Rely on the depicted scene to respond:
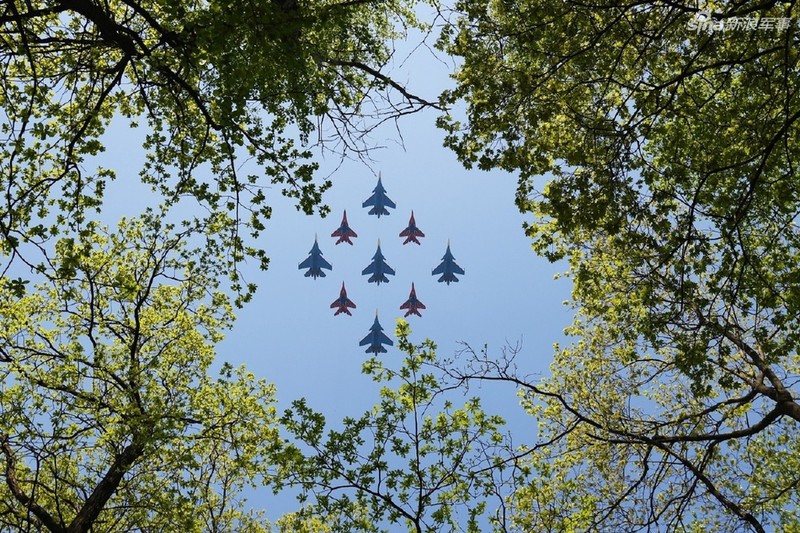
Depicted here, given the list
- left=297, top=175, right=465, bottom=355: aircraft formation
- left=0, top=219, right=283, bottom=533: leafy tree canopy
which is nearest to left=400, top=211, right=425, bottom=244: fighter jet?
left=297, top=175, right=465, bottom=355: aircraft formation

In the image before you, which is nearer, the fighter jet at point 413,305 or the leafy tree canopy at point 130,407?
the leafy tree canopy at point 130,407

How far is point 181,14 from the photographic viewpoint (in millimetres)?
7469

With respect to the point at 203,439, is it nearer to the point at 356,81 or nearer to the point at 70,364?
the point at 70,364

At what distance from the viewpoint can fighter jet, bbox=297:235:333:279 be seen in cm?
3058

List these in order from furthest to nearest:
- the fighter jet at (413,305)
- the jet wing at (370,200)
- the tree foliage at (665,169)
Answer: the fighter jet at (413,305), the jet wing at (370,200), the tree foliage at (665,169)

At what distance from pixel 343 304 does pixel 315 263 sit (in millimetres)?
2699

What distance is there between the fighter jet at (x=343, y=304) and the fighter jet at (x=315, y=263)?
1774mm

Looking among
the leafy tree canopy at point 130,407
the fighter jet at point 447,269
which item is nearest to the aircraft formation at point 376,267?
the fighter jet at point 447,269

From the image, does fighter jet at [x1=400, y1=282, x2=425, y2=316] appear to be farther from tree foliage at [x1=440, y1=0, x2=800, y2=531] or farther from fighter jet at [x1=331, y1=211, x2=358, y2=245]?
tree foliage at [x1=440, y1=0, x2=800, y2=531]

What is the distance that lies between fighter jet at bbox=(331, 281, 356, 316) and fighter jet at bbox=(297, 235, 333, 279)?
177 cm

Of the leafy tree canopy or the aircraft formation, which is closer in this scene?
the leafy tree canopy

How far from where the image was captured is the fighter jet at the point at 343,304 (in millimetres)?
31859

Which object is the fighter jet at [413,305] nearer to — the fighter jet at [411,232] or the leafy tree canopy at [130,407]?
the fighter jet at [411,232]

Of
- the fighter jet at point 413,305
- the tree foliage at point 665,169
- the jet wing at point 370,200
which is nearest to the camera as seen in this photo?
the tree foliage at point 665,169
